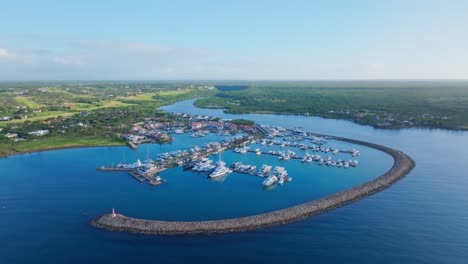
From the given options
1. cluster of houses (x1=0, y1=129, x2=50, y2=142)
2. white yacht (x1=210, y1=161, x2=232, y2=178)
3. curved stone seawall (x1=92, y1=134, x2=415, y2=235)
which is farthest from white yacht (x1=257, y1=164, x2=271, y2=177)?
cluster of houses (x1=0, y1=129, x2=50, y2=142)

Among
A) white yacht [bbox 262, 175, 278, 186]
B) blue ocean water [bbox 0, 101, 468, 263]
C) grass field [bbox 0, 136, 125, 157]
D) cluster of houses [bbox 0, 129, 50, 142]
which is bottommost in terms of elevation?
blue ocean water [bbox 0, 101, 468, 263]

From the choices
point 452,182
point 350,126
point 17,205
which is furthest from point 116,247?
point 350,126

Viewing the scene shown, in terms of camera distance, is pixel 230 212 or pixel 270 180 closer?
pixel 230 212

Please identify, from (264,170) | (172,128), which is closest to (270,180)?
(264,170)

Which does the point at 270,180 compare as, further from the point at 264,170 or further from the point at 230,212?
the point at 230,212

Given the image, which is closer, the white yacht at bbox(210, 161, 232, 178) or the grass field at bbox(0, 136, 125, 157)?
the white yacht at bbox(210, 161, 232, 178)

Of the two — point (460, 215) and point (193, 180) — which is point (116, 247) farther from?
point (460, 215)

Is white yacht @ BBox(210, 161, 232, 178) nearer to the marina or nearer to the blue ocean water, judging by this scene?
the marina

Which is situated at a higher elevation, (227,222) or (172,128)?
(172,128)
